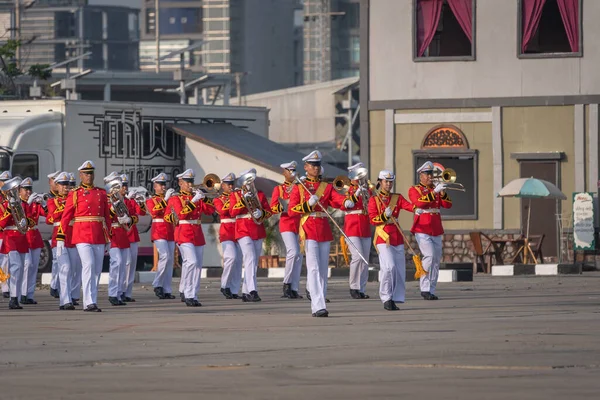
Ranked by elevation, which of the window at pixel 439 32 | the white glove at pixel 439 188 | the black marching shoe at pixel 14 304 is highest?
the window at pixel 439 32

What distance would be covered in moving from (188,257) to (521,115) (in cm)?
1449

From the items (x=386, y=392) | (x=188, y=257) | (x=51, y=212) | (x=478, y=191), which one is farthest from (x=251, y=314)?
(x=478, y=191)

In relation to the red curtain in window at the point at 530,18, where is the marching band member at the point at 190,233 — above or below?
below

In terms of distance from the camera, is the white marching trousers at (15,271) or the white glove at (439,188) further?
the white marching trousers at (15,271)

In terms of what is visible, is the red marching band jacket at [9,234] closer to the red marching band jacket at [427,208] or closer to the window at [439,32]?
the red marching band jacket at [427,208]

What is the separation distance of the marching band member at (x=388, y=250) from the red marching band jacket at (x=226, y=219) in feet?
12.6

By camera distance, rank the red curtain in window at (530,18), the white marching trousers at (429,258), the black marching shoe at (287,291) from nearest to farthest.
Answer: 1. the white marching trousers at (429,258)
2. the black marching shoe at (287,291)
3. the red curtain in window at (530,18)

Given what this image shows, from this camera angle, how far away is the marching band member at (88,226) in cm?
2155

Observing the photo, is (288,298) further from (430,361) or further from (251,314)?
(430,361)

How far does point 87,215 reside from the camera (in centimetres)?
2164

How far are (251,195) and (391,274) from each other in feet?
13.7

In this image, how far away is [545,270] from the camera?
31.8 metres

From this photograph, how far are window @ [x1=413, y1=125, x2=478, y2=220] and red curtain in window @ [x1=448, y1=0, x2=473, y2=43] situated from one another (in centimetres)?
220

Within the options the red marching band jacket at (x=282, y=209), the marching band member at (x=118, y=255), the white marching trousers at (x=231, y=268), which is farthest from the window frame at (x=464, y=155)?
the marching band member at (x=118, y=255)
